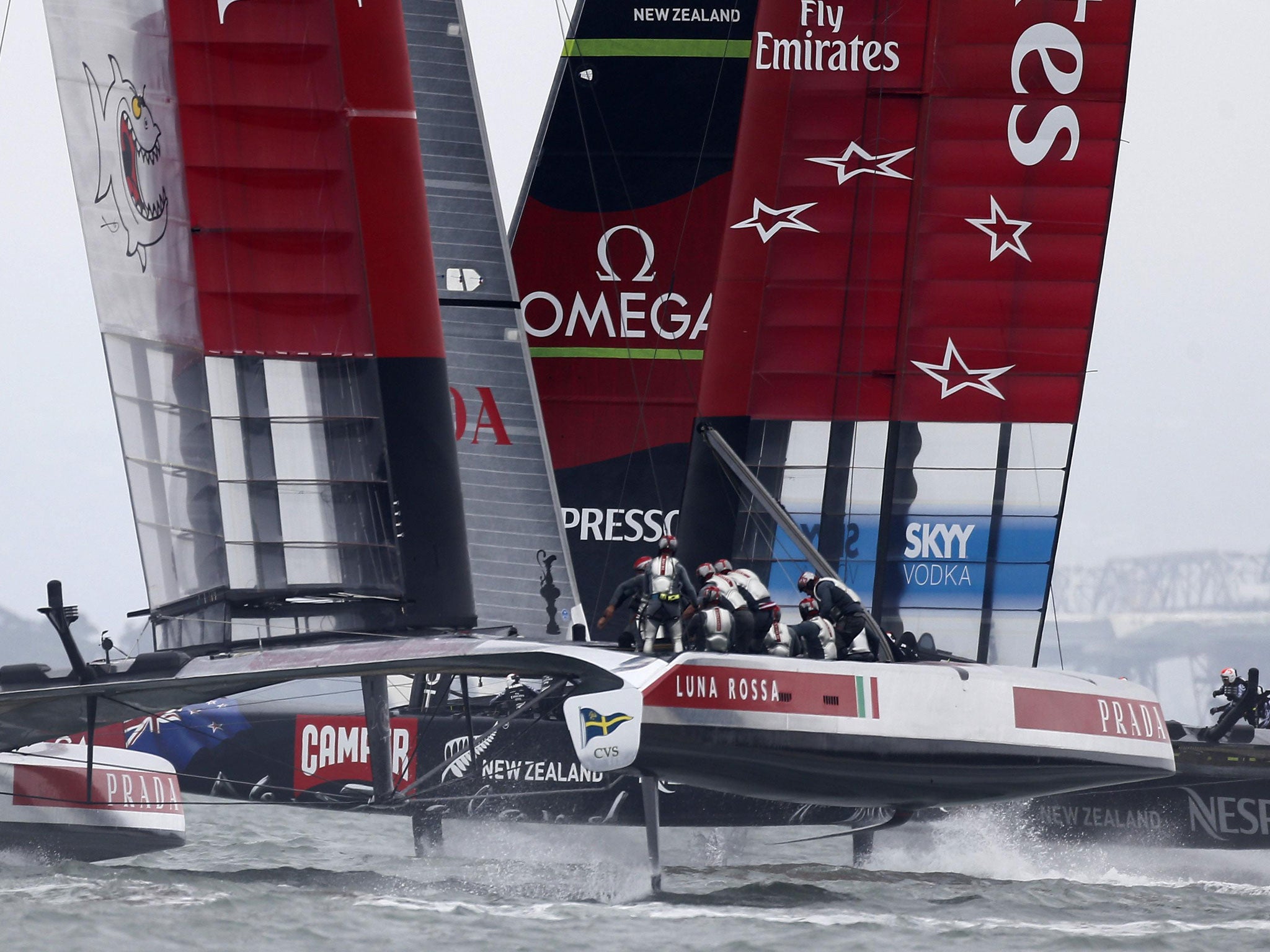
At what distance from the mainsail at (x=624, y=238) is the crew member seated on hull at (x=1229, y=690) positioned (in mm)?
4308

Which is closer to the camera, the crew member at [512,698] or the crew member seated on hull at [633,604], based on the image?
the crew member seated on hull at [633,604]

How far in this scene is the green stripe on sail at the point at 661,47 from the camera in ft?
47.3

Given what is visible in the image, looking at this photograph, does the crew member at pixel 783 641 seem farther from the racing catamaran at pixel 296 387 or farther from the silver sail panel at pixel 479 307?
the silver sail panel at pixel 479 307

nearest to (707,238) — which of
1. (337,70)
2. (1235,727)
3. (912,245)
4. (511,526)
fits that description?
(912,245)

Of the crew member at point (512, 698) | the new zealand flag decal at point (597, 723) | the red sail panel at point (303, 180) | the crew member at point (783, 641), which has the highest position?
the red sail panel at point (303, 180)

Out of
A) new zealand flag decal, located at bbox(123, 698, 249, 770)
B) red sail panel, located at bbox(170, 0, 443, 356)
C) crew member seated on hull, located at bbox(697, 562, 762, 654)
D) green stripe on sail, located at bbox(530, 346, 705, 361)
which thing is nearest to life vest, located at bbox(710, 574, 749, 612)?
crew member seated on hull, located at bbox(697, 562, 762, 654)

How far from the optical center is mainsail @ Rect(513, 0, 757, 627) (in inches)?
568

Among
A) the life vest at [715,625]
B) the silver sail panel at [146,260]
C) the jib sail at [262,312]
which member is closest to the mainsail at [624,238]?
the jib sail at [262,312]

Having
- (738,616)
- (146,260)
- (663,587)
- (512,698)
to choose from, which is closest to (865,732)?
(738,616)

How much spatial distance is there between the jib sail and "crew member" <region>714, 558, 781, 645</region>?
4.99 feet

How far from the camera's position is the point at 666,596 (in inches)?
420

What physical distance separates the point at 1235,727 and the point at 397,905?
6.96 metres

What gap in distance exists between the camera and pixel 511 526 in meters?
12.6

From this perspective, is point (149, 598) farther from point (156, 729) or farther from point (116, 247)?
point (156, 729)
